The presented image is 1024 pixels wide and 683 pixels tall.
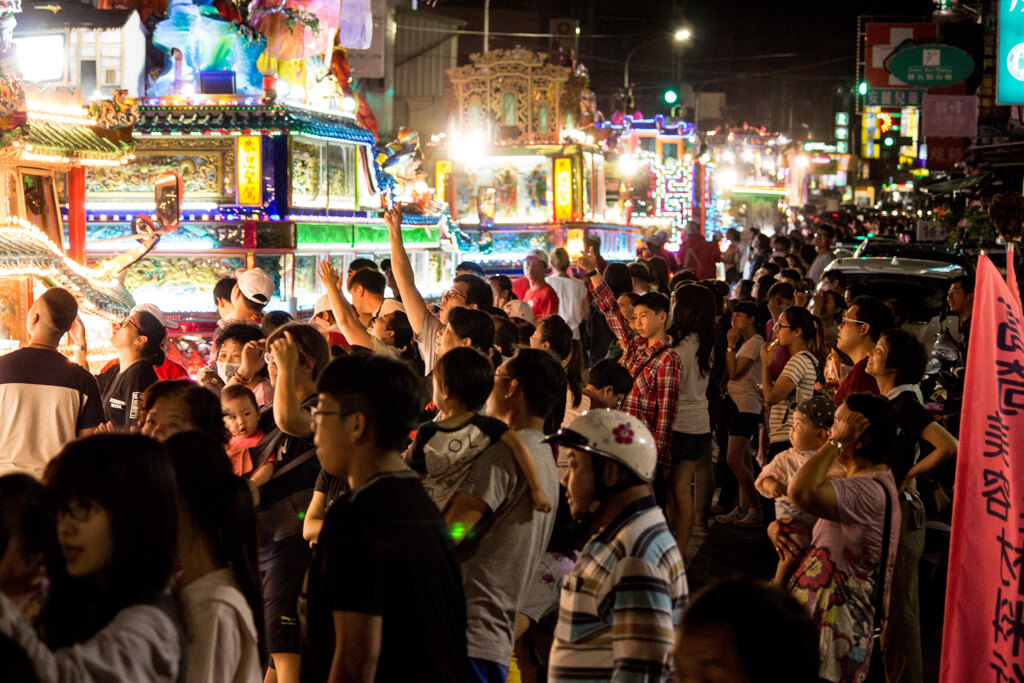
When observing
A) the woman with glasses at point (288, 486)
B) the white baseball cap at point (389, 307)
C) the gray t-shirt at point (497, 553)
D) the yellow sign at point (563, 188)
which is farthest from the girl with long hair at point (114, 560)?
the yellow sign at point (563, 188)

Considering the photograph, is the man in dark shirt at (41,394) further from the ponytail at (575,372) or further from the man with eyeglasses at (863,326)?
the man with eyeglasses at (863,326)

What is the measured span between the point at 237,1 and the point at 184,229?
2.73m

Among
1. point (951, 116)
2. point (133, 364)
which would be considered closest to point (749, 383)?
point (133, 364)

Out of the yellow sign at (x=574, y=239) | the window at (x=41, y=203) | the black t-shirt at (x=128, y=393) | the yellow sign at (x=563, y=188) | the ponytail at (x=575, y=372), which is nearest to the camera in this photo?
the black t-shirt at (x=128, y=393)

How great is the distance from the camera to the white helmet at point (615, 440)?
132 inches

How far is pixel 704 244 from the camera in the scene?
1900 centimetres

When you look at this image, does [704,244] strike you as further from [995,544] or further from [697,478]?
[995,544]

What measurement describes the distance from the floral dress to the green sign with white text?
9.89 meters

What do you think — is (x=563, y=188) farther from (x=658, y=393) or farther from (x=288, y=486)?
(x=288, y=486)

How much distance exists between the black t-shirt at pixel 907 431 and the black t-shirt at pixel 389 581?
342cm

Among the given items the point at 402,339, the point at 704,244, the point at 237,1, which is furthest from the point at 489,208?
the point at 402,339

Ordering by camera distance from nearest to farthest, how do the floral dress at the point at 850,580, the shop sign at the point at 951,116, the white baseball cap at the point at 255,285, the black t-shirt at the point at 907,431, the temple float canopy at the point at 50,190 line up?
the floral dress at the point at 850,580 < the black t-shirt at the point at 907,431 < the temple float canopy at the point at 50,190 < the white baseball cap at the point at 255,285 < the shop sign at the point at 951,116

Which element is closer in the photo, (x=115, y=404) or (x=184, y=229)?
(x=115, y=404)

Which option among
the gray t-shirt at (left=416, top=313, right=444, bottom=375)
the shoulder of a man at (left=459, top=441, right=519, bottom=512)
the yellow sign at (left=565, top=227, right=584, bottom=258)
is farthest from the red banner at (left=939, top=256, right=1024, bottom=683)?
the yellow sign at (left=565, top=227, right=584, bottom=258)
